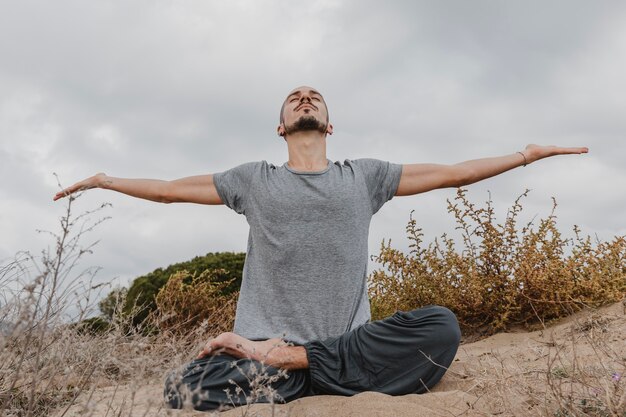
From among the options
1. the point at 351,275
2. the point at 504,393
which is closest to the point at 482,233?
the point at 351,275

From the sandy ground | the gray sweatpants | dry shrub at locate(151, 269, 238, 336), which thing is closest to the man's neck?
the gray sweatpants

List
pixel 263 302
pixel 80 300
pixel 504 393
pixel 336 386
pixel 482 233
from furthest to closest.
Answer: pixel 482 233 → pixel 263 302 → pixel 336 386 → pixel 80 300 → pixel 504 393

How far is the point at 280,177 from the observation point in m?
4.14

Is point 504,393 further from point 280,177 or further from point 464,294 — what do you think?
point 464,294

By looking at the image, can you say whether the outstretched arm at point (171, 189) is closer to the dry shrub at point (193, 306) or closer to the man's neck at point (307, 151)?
the man's neck at point (307, 151)

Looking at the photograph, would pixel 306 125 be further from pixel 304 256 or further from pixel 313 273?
pixel 313 273

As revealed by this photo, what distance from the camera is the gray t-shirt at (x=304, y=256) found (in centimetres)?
384

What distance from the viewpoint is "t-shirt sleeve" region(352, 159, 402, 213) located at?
13.8 feet

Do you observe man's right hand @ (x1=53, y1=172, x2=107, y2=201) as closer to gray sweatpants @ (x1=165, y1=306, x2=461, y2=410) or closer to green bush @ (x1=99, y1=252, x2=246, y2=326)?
gray sweatpants @ (x1=165, y1=306, x2=461, y2=410)

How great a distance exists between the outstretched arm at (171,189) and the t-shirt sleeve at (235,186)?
4 cm

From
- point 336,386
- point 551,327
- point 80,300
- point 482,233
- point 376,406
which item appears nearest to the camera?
point 376,406

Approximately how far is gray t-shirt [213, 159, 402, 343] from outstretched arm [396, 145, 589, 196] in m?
0.33

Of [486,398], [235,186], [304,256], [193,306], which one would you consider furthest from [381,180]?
[193,306]

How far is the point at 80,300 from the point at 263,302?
111 centimetres
